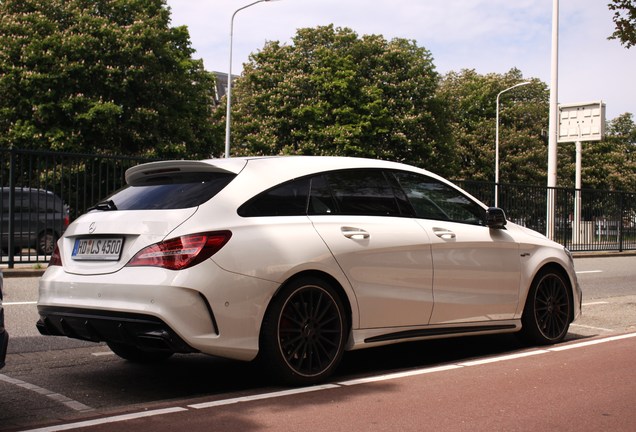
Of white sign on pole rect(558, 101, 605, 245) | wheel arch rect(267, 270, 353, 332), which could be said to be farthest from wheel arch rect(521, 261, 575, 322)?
white sign on pole rect(558, 101, 605, 245)

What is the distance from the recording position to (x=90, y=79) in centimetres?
4019

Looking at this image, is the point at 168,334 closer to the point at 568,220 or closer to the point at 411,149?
the point at 568,220

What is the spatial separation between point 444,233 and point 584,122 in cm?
3103

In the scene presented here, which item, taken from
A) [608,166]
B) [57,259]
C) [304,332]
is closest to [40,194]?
[57,259]

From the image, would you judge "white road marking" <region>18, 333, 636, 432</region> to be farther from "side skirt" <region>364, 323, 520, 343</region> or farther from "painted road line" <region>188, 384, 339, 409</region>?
"side skirt" <region>364, 323, 520, 343</region>

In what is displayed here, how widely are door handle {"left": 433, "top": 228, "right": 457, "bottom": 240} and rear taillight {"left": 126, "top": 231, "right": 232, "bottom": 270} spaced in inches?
82.2

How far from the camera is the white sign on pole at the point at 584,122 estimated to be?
35.0 metres

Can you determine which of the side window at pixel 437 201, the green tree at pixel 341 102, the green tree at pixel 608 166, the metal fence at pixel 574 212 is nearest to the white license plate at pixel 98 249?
the side window at pixel 437 201

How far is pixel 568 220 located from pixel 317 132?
25121 millimetres

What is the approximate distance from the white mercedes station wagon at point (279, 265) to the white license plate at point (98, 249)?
0.04 ft

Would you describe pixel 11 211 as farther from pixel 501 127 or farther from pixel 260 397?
pixel 501 127

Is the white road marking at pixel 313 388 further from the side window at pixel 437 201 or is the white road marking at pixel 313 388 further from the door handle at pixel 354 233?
the side window at pixel 437 201

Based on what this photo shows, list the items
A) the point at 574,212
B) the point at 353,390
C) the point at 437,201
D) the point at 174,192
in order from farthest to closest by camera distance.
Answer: the point at 574,212 → the point at 437,201 → the point at 174,192 → the point at 353,390

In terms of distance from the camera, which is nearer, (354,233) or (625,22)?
(354,233)
